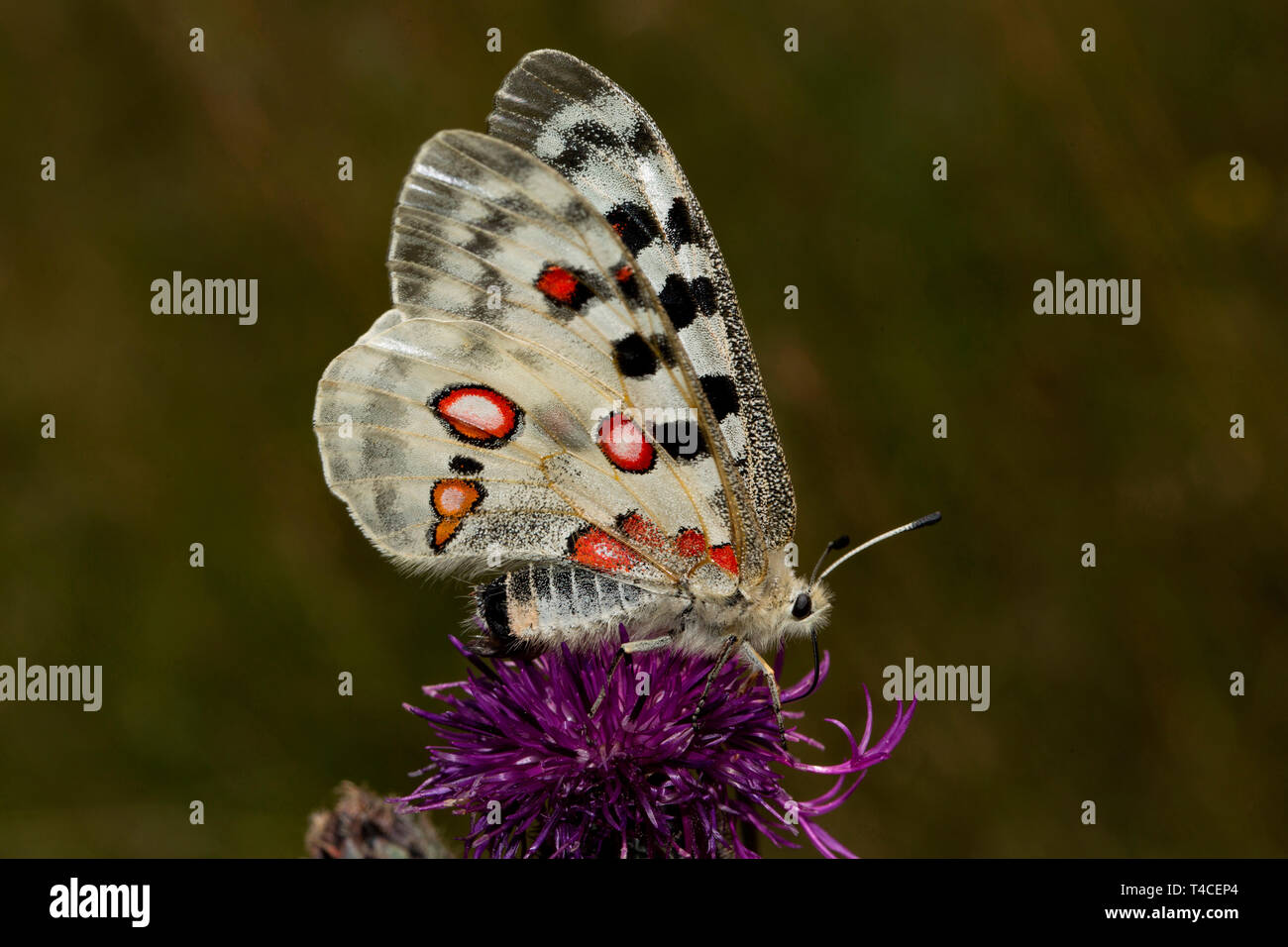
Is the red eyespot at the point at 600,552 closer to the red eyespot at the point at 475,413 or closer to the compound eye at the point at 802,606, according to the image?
the red eyespot at the point at 475,413

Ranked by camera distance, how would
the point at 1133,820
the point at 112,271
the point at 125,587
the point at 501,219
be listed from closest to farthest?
the point at 501,219 < the point at 1133,820 < the point at 125,587 < the point at 112,271

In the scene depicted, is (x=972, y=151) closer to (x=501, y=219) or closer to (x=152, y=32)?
(x=501, y=219)

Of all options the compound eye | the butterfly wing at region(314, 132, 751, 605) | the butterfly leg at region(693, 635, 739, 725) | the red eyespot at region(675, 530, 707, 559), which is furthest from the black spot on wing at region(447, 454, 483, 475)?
the compound eye

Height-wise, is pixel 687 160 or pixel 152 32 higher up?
pixel 152 32

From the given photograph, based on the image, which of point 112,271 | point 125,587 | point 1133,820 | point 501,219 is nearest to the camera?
point 501,219

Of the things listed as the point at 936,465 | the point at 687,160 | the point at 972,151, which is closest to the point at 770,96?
the point at 687,160

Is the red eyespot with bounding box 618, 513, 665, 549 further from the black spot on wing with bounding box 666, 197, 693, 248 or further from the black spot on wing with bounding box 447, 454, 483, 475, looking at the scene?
the black spot on wing with bounding box 666, 197, 693, 248

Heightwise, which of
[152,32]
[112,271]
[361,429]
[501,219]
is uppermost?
[152,32]
